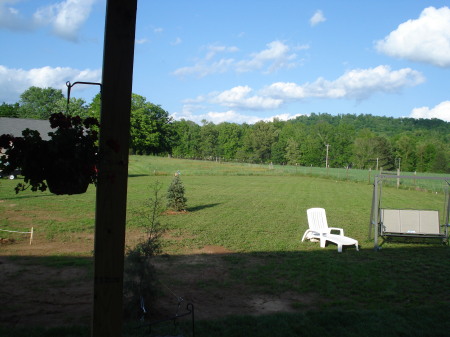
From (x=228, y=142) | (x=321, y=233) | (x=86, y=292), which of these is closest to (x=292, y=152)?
(x=228, y=142)

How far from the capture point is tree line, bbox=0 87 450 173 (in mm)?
65688

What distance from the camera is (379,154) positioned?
72.2 metres

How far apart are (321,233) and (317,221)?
2.30ft

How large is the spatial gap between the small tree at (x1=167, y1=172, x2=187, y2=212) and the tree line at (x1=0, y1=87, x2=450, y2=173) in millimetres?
46420

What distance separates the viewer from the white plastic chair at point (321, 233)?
29.2 feet

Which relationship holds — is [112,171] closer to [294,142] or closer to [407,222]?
[407,222]

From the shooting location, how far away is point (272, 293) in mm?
5750

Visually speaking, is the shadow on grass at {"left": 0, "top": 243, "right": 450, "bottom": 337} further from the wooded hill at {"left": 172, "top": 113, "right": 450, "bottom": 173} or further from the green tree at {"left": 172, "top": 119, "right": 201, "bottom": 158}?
the green tree at {"left": 172, "top": 119, "right": 201, "bottom": 158}

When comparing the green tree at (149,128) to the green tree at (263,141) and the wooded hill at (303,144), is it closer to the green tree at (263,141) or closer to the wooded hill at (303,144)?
the wooded hill at (303,144)

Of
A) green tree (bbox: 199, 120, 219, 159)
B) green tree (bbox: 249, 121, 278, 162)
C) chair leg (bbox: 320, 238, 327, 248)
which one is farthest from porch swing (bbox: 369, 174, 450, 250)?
green tree (bbox: 199, 120, 219, 159)

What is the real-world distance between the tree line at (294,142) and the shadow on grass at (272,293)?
5287cm

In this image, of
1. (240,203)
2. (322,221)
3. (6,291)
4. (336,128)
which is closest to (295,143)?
(336,128)

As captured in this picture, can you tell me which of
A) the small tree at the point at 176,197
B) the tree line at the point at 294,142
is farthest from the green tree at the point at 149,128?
the small tree at the point at 176,197

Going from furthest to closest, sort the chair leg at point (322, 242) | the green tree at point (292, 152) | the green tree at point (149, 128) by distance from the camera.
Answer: the green tree at point (292, 152)
the green tree at point (149, 128)
the chair leg at point (322, 242)
